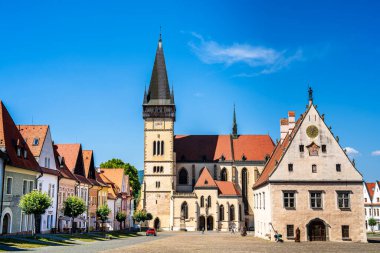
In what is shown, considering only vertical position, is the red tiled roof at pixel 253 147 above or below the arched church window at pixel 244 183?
above

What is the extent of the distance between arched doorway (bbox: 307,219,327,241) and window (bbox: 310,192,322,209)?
64.5 inches

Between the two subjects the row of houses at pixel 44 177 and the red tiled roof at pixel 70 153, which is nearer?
the row of houses at pixel 44 177

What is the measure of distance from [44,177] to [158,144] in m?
51.9

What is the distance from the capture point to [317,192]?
50.2 metres

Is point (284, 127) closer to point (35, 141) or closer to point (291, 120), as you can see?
point (291, 120)

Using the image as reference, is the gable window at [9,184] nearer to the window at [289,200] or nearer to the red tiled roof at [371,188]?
the window at [289,200]

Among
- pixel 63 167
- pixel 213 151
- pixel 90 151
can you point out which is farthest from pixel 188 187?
pixel 63 167

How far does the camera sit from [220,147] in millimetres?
106562

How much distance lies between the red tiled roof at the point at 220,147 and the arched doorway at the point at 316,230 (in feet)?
178

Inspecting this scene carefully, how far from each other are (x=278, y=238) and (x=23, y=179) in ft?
86.9

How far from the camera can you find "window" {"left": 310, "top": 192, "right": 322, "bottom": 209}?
164ft

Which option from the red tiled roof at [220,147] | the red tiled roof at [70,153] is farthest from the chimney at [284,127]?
the red tiled roof at [220,147]

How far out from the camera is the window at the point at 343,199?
49.8 meters

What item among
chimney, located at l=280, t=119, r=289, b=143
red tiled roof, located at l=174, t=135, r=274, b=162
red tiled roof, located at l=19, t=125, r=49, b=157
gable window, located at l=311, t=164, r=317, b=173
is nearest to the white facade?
red tiled roof, located at l=19, t=125, r=49, b=157
